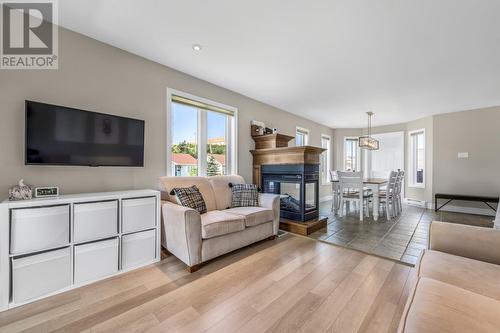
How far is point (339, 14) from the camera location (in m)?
2.01

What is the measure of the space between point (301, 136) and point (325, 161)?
1.81 m

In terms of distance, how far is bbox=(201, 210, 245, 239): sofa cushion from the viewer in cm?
233

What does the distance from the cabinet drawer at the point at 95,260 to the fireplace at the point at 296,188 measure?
8.53 feet

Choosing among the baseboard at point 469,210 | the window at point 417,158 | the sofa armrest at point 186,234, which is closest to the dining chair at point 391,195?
the baseboard at point 469,210

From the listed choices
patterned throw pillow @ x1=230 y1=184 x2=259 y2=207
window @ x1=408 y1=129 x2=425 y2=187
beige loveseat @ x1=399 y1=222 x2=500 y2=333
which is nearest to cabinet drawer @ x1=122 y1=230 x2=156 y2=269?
patterned throw pillow @ x1=230 y1=184 x2=259 y2=207

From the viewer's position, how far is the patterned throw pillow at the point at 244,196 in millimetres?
3271

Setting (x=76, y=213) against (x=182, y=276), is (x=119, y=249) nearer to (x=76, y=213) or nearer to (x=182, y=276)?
(x=76, y=213)

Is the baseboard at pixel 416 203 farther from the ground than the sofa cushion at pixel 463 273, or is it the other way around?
the sofa cushion at pixel 463 273

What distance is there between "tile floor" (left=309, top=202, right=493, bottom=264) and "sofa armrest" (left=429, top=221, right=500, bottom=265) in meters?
0.99

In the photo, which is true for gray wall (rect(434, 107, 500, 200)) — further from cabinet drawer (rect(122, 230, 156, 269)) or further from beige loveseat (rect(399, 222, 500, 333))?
cabinet drawer (rect(122, 230, 156, 269))

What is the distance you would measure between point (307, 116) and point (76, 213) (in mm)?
5444

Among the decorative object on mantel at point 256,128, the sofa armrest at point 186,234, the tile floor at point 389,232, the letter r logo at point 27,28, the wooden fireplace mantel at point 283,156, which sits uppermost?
the letter r logo at point 27,28

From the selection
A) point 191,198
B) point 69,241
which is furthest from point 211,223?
point 69,241

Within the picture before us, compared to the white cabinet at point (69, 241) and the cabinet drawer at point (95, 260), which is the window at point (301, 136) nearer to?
the white cabinet at point (69, 241)
